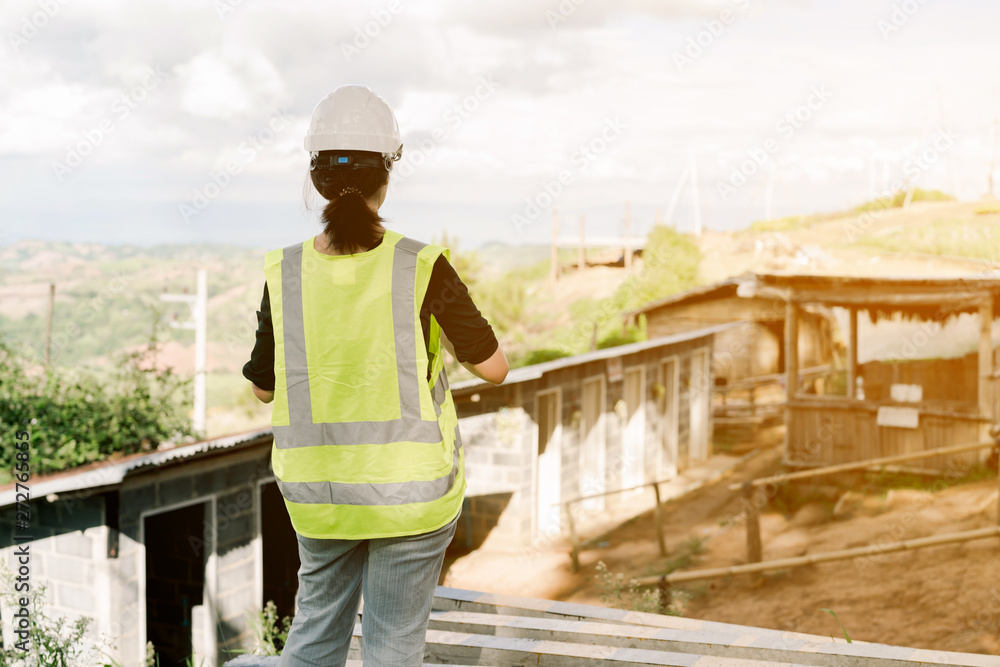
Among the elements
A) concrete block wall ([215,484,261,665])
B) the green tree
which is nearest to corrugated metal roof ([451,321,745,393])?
concrete block wall ([215,484,261,665])

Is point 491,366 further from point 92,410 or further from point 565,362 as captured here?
point 92,410

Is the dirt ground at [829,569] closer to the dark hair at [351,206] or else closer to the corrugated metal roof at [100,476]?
the corrugated metal roof at [100,476]

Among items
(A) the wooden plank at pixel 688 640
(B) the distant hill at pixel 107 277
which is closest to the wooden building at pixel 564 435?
(A) the wooden plank at pixel 688 640

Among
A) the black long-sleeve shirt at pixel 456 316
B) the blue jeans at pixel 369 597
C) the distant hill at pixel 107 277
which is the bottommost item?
the blue jeans at pixel 369 597

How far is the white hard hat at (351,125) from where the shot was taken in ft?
5.62

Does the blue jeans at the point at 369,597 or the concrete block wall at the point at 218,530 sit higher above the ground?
the blue jeans at the point at 369,597

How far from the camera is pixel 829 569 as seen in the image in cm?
989

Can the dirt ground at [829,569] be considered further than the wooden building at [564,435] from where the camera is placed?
No

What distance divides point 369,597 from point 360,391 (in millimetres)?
461

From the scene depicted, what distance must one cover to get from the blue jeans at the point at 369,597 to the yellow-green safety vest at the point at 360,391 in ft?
0.21

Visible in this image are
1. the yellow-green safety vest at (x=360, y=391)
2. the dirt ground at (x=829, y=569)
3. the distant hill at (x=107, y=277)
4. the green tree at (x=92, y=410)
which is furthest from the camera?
the distant hill at (x=107, y=277)

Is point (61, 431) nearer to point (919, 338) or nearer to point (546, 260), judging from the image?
point (919, 338)

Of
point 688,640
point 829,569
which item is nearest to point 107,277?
point 829,569

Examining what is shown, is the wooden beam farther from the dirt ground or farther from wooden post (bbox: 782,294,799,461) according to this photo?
wooden post (bbox: 782,294,799,461)
